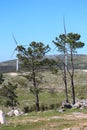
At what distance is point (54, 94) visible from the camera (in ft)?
285

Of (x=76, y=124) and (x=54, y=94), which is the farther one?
(x=54, y=94)

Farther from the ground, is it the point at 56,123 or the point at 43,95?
the point at 43,95

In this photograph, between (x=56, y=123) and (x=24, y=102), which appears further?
(x=24, y=102)

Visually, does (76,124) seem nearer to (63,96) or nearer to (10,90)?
(10,90)

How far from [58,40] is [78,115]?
98.0 ft

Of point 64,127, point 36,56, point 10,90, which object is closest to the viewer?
point 64,127

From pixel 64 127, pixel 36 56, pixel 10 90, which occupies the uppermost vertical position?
pixel 36 56

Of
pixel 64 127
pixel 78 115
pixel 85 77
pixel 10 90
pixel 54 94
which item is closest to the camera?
pixel 64 127

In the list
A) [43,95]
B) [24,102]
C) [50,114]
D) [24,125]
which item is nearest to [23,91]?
[43,95]

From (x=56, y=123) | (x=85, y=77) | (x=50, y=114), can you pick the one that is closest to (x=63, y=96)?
(x=85, y=77)

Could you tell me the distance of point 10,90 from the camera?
64.4 metres

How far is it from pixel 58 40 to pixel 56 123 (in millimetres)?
34027

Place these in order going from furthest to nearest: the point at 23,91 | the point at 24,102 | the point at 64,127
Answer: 1. the point at 23,91
2. the point at 24,102
3. the point at 64,127

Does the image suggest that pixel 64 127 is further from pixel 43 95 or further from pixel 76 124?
pixel 43 95
